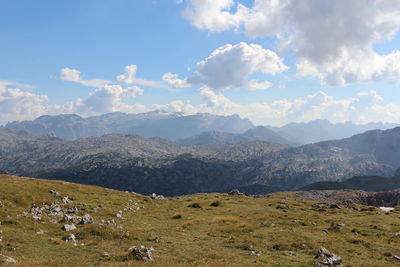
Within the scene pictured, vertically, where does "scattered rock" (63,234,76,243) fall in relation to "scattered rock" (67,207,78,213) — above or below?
above

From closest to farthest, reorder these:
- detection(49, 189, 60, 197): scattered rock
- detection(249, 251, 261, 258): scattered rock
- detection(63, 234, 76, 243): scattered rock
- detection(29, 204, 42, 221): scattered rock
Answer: detection(249, 251, 261, 258): scattered rock → detection(63, 234, 76, 243): scattered rock → detection(29, 204, 42, 221): scattered rock → detection(49, 189, 60, 197): scattered rock

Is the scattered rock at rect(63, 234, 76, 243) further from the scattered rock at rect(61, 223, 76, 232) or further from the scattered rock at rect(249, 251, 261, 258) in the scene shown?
the scattered rock at rect(249, 251, 261, 258)

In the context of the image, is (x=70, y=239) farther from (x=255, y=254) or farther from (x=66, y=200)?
(x=66, y=200)

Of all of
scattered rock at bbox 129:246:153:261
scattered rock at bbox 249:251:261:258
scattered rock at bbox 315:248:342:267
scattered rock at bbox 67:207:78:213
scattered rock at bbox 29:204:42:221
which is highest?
scattered rock at bbox 129:246:153:261

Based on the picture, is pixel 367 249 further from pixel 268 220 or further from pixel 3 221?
pixel 3 221

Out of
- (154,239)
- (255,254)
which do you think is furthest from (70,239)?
(255,254)

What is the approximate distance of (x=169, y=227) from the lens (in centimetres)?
3581

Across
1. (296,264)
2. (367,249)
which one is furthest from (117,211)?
(367,249)

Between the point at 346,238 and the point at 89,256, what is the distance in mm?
26995

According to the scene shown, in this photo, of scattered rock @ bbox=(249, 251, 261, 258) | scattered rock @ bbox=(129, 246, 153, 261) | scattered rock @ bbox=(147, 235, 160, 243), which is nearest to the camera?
scattered rock @ bbox=(129, 246, 153, 261)

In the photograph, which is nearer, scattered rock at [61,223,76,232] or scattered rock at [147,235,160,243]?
scattered rock at [147,235,160,243]

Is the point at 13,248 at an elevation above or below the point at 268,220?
above

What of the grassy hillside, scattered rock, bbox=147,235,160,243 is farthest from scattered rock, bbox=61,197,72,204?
scattered rock, bbox=147,235,160,243

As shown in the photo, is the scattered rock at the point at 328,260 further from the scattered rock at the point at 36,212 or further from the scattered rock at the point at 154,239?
the scattered rock at the point at 36,212
